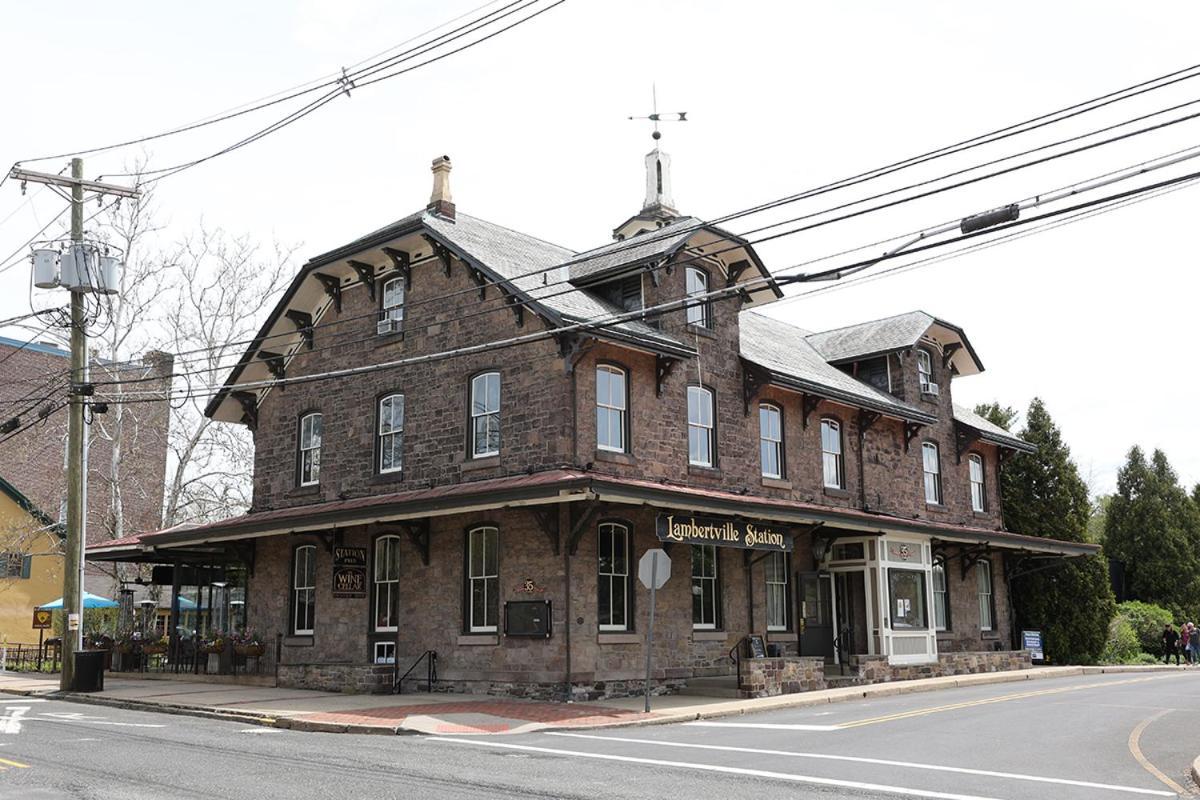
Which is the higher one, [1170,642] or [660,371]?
[660,371]

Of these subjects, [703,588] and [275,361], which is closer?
[703,588]

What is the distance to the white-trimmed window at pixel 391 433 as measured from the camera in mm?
22906

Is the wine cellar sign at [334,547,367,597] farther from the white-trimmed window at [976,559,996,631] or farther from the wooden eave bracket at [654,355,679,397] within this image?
the white-trimmed window at [976,559,996,631]

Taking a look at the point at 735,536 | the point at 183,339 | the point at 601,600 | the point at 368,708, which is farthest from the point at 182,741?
the point at 183,339

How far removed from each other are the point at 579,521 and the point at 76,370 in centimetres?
1147

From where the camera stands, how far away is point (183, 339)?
32500 millimetres

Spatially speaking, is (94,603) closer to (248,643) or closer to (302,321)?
(248,643)

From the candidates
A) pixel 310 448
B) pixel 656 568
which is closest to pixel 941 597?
pixel 656 568

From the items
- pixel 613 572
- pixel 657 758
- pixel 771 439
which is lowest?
pixel 657 758

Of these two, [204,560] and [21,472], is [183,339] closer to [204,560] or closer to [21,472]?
[204,560]

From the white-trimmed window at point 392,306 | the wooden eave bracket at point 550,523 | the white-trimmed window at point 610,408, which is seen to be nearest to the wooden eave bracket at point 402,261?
the white-trimmed window at point 392,306

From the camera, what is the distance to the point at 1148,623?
38.0 m

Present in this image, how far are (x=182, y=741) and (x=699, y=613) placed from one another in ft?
35.1

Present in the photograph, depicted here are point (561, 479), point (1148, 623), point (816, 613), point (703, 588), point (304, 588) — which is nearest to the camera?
point (561, 479)
